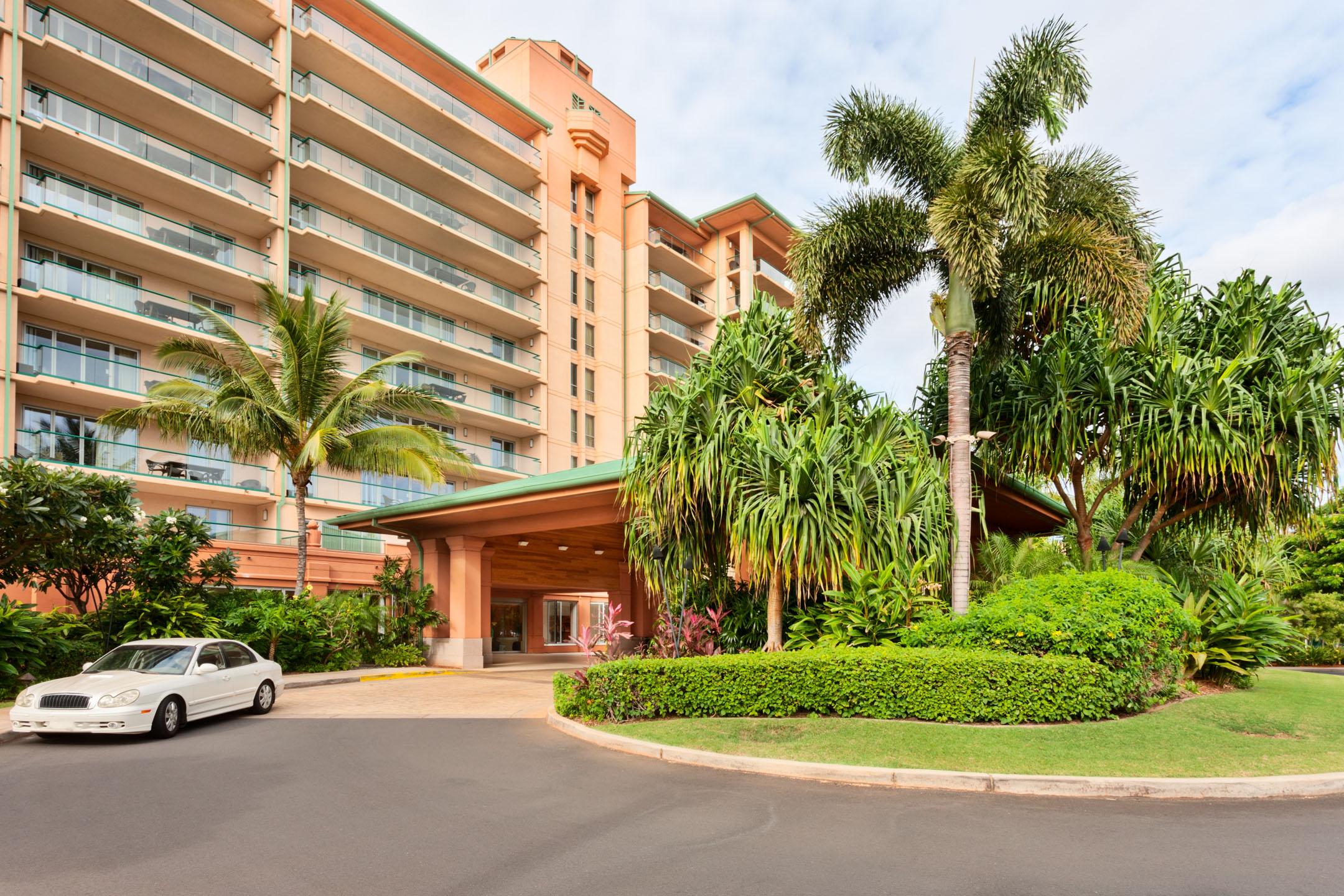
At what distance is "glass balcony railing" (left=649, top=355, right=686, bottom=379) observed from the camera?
49906 millimetres

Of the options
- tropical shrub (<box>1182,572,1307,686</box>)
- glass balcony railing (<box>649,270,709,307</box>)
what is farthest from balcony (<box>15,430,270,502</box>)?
tropical shrub (<box>1182,572,1307,686</box>)

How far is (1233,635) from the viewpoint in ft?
46.3

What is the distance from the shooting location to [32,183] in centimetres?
2697

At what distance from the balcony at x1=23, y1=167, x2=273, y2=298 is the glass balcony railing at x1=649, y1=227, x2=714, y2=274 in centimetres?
2343

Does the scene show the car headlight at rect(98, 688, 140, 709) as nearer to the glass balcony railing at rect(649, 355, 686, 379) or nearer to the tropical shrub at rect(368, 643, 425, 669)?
the tropical shrub at rect(368, 643, 425, 669)

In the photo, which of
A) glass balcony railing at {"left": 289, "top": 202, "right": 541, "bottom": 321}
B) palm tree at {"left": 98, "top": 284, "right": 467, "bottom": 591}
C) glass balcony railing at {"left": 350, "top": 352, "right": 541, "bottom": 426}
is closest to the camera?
palm tree at {"left": 98, "top": 284, "right": 467, "bottom": 591}

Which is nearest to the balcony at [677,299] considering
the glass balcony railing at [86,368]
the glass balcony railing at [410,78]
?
the glass balcony railing at [410,78]

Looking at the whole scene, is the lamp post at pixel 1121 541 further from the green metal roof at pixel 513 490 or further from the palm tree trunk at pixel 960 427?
the green metal roof at pixel 513 490

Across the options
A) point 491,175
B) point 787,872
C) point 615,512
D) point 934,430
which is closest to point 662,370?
Result: point 491,175

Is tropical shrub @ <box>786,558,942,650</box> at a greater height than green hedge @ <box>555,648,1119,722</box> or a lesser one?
greater

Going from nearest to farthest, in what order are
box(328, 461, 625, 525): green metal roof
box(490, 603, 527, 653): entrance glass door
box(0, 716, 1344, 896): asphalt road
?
box(0, 716, 1344, 896): asphalt road → box(328, 461, 625, 525): green metal roof → box(490, 603, 527, 653): entrance glass door

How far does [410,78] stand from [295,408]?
22.2m

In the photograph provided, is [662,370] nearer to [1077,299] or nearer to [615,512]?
[615,512]

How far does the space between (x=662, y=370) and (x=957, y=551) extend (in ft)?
126
